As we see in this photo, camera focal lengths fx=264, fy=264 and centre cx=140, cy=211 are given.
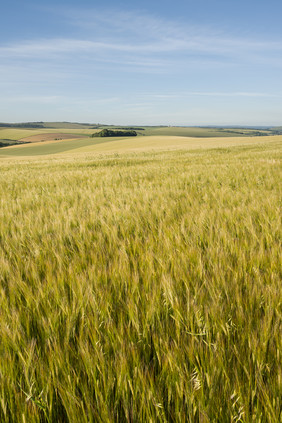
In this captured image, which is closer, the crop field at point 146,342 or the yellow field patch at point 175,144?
the crop field at point 146,342

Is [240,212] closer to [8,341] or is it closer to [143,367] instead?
[143,367]

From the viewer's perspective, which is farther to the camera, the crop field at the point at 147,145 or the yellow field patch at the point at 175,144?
the crop field at the point at 147,145

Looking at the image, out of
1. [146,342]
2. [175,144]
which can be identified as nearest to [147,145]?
[175,144]

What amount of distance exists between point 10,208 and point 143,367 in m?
3.03

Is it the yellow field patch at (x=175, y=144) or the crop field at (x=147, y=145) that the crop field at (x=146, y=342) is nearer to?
the yellow field patch at (x=175, y=144)

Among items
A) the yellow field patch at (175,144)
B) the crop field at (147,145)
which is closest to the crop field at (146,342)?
the yellow field patch at (175,144)

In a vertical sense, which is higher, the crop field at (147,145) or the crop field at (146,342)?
the crop field at (147,145)

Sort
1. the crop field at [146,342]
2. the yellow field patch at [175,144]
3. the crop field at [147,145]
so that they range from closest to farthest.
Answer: the crop field at [146,342] < the yellow field patch at [175,144] < the crop field at [147,145]

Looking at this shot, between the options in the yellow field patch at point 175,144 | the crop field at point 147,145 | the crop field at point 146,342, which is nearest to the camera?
the crop field at point 146,342

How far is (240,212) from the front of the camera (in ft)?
8.59

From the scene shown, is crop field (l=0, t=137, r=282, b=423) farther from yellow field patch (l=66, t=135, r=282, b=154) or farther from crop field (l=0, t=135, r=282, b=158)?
crop field (l=0, t=135, r=282, b=158)

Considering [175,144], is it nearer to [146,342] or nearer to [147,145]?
[147,145]

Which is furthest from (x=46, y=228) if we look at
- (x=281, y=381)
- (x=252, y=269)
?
(x=281, y=381)

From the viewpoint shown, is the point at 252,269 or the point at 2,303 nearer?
the point at 2,303
